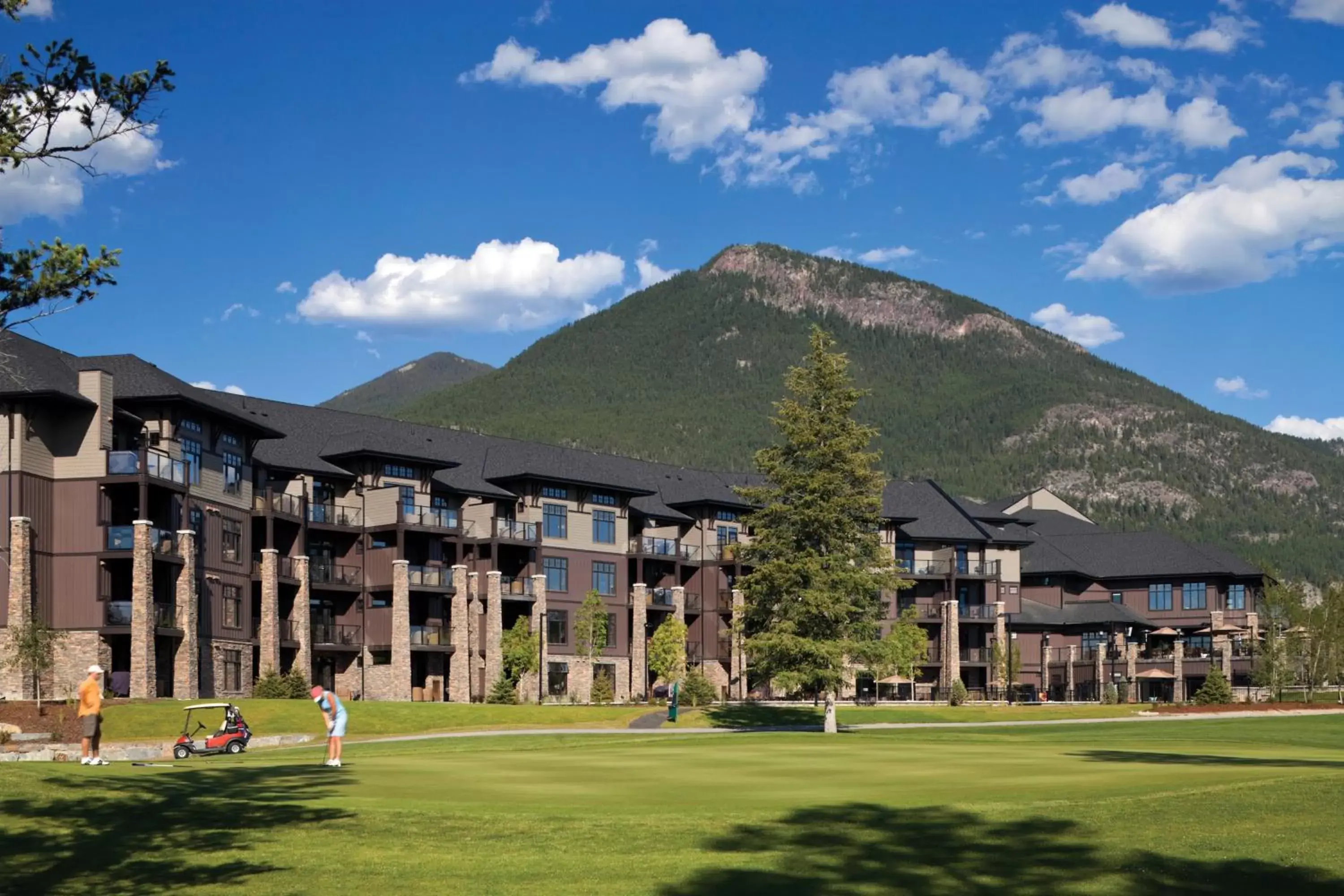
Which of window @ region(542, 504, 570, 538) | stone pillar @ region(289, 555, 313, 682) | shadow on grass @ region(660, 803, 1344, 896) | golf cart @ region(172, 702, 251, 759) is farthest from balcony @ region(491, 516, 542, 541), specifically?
shadow on grass @ region(660, 803, 1344, 896)

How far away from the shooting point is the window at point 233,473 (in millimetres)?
68062

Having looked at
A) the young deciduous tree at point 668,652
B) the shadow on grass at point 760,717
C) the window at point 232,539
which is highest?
the window at point 232,539

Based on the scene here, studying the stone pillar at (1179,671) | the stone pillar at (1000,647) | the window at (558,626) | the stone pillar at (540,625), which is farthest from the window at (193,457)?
the stone pillar at (1179,671)

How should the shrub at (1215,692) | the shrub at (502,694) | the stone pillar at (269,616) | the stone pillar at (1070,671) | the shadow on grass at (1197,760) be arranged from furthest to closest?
the stone pillar at (1070,671), the shrub at (1215,692), the shrub at (502,694), the stone pillar at (269,616), the shadow on grass at (1197,760)

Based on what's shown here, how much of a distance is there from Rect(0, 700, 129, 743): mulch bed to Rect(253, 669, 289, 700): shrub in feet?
42.8

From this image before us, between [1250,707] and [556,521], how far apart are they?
38.4 metres

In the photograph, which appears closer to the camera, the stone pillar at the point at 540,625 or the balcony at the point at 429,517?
the balcony at the point at 429,517

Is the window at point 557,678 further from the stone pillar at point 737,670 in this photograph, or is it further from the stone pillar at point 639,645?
the stone pillar at point 737,670

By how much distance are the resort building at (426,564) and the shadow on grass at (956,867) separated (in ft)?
101

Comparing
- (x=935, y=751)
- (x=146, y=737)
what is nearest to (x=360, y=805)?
(x=935, y=751)

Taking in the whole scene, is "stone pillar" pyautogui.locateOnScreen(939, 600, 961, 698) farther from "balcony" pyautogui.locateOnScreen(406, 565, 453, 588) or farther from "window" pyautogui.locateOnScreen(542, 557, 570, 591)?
"balcony" pyautogui.locateOnScreen(406, 565, 453, 588)

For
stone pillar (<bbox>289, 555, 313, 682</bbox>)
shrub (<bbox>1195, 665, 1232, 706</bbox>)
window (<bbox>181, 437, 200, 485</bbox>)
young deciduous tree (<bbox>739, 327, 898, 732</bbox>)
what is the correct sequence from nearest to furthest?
1. young deciduous tree (<bbox>739, 327, 898, 732</bbox>)
2. window (<bbox>181, 437, 200, 485</bbox>)
3. stone pillar (<bbox>289, 555, 313, 682</bbox>)
4. shrub (<bbox>1195, 665, 1232, 706</bbox>)

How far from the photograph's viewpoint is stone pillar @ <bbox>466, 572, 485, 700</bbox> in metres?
80.7

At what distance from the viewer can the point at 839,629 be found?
57.7 meters
